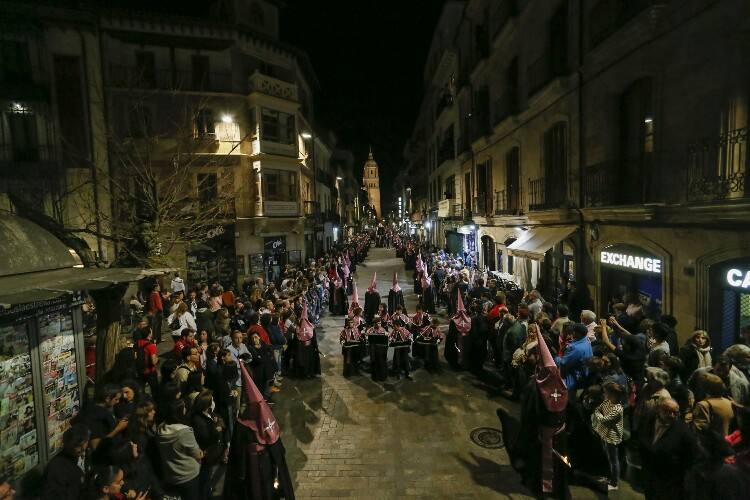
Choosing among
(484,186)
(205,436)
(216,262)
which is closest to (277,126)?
(216,262)

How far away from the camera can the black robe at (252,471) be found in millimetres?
5180

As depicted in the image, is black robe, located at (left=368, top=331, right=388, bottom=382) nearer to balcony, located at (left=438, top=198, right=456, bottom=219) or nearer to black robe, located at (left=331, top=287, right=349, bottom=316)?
black robe, located at (left=331, top=287, right=349, bottom=316)

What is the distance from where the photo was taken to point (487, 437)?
7570mm

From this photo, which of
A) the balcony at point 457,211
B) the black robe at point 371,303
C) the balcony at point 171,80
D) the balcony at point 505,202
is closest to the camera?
the black robe at point 371,303

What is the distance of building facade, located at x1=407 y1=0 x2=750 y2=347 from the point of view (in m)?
7.87

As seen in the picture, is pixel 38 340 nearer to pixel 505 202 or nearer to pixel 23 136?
pixel 23 136

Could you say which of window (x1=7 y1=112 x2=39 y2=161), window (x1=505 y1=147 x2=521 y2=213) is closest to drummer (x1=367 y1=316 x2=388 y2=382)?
window (x1=505 y1=147 x2=521 y2=213)

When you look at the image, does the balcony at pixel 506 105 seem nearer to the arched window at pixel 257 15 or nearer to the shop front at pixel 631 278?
the shop front at pixel 631 278

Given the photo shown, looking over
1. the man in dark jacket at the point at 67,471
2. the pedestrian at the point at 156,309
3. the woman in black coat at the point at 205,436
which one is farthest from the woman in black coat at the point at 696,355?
the pedestrian at the point at 156,309

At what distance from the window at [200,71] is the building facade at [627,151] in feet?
49.3

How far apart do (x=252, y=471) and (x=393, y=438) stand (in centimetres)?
320

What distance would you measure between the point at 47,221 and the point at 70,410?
367cm

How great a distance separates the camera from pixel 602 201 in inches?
452

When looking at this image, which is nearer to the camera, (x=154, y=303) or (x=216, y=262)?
(x=154, y=303)
